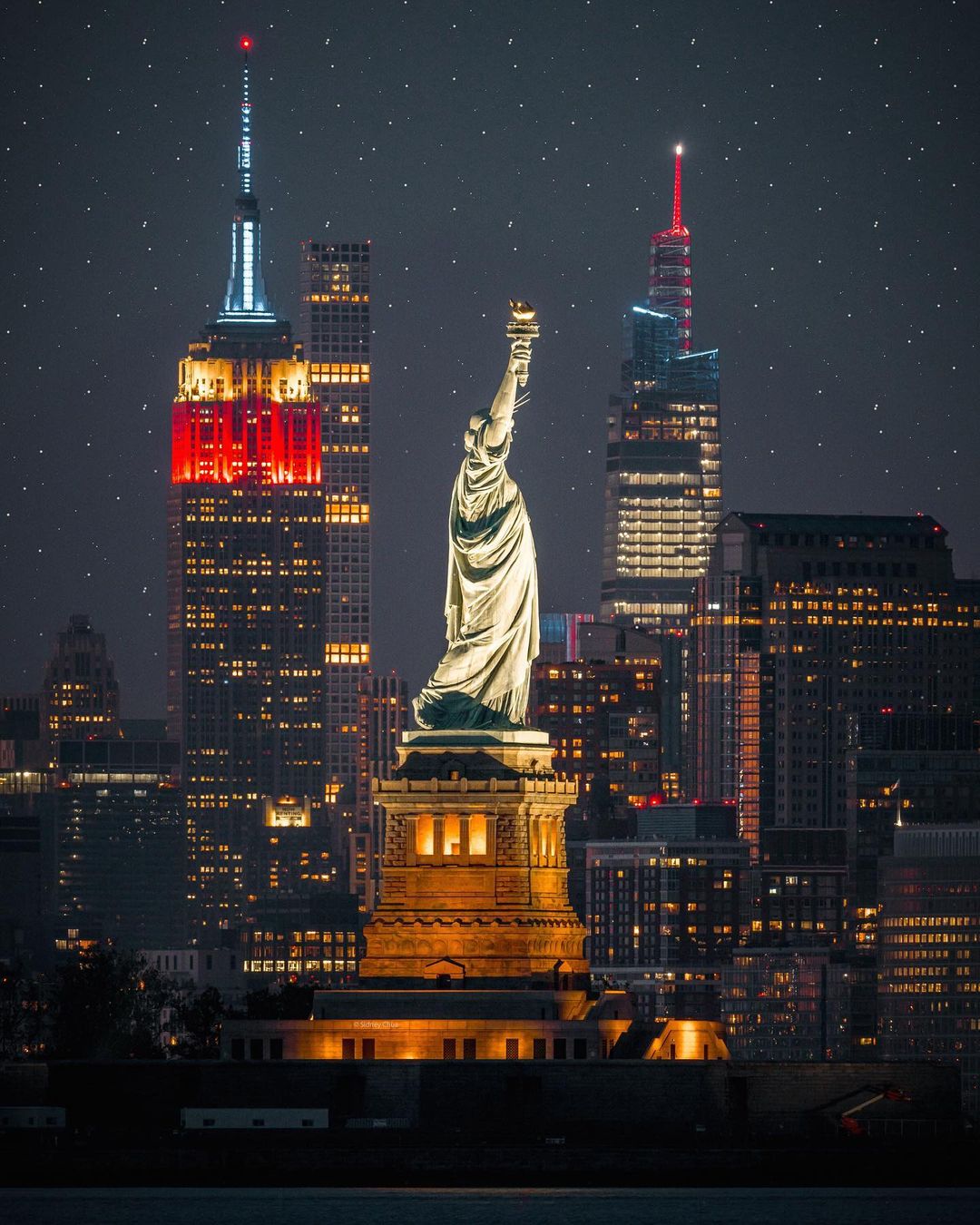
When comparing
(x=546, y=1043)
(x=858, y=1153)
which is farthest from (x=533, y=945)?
(x=858, y=1153)

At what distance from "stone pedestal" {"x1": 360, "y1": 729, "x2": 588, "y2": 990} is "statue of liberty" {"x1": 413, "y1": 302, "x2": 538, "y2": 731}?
1470mm

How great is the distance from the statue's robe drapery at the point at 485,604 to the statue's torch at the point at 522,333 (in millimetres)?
2225

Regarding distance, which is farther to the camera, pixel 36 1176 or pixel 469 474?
pixel 469 474

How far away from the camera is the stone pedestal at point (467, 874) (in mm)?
133375

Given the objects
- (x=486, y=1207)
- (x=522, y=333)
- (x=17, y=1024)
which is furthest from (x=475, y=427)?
(x=17, y=1024)

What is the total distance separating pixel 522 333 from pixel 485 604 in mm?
8053

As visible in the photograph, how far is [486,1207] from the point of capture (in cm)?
12288

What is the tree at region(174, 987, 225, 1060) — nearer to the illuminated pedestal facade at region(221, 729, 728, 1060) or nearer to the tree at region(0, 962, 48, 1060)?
the tree at region(0, 962, 48, 1060)

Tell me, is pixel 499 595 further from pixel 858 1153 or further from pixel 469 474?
pixel 858 1153

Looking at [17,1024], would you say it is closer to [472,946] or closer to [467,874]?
[467,874]

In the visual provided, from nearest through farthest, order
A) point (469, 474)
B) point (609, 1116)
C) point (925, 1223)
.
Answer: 1. point (925, 1223)
2. point (609, 1116)
3. point (469, 474)

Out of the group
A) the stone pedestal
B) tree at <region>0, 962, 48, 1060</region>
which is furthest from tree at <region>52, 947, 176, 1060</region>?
the stone pedestal

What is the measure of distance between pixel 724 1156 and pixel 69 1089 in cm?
1814

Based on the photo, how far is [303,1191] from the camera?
12575 cm
